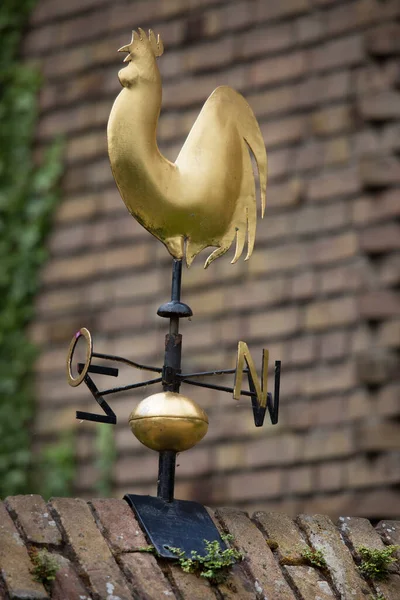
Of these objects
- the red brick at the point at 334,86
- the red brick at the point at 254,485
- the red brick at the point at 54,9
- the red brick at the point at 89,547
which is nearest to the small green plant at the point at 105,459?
the red brick at the point at 254,485

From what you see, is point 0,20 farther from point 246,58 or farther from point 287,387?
point 287,387

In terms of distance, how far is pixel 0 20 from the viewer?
702cm

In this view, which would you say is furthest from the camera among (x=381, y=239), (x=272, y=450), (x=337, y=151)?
(x=337, y=151)

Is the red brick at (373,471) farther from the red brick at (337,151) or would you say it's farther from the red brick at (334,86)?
the red brick at (334,86)

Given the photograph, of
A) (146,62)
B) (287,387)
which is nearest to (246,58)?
(287,387)

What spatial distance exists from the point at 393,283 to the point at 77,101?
2.00 m

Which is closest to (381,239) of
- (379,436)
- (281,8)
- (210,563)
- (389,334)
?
(389,334)

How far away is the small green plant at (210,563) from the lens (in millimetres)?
2713

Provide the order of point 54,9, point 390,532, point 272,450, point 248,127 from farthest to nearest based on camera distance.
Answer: point 54,9
point 272,450
point 248,127
point 390,532

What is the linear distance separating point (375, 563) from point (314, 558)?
0.43 ft

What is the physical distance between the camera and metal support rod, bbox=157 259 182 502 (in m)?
2.90

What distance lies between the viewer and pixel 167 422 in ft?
9.46

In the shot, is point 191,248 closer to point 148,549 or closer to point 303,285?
point 148,549

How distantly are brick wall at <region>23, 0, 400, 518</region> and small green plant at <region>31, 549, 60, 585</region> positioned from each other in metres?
2.90
